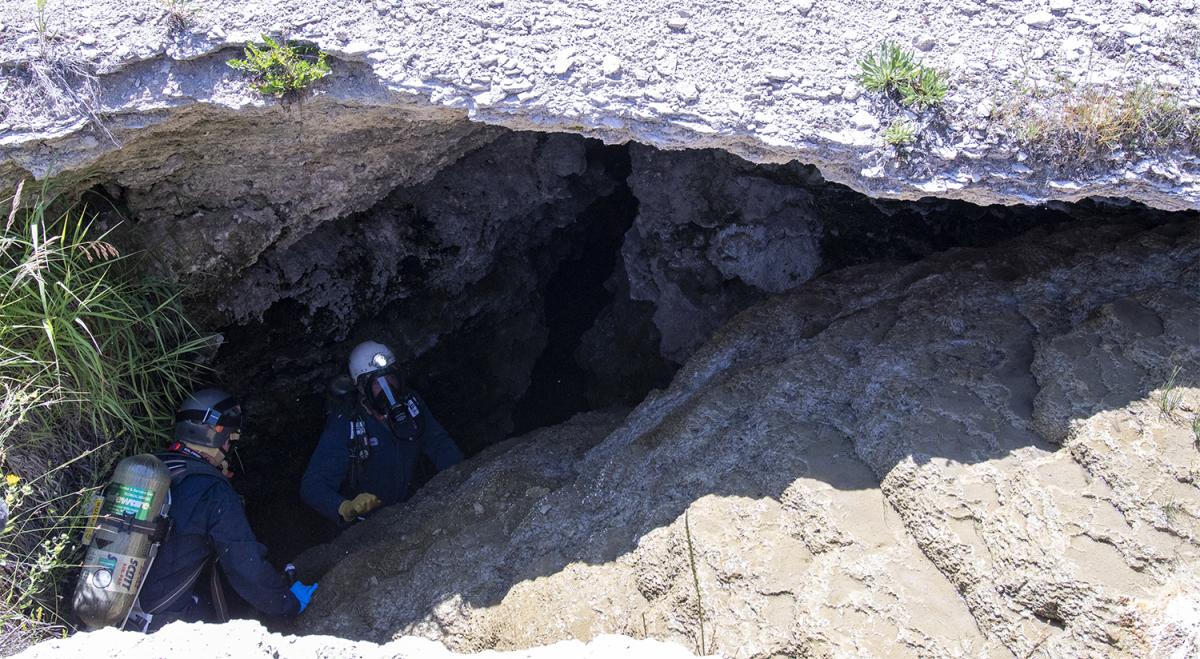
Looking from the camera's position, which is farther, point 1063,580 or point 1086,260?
point 1086,260

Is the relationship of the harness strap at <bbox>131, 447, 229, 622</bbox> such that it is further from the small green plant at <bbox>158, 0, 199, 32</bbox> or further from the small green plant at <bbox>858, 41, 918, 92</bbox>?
the small green plant at <bbox>858, 41, 918, 92</bbox>

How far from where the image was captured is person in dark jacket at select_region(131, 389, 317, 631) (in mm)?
4484

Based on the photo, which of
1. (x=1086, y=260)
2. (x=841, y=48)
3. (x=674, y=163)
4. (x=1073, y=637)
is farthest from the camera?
(x=674, y=163)

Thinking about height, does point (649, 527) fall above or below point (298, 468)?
above

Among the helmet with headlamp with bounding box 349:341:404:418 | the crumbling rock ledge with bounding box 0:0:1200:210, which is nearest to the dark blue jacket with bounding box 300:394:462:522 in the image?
the helmet with headlamp with bounding box 349:341:404:418

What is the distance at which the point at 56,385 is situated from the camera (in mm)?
4152

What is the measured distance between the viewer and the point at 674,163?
627cm

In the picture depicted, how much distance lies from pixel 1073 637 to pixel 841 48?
241 cm

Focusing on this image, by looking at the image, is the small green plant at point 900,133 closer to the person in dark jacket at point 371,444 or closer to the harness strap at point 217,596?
the person in dark jacket at point 371,444

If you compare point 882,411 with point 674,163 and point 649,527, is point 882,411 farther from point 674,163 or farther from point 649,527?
point 674,163

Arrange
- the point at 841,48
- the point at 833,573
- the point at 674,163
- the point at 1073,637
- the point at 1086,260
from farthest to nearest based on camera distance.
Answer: the point at 674,163 < the point at 1086,260 < the point at 841,48 < the point at 833,573 < the point at 1073,637

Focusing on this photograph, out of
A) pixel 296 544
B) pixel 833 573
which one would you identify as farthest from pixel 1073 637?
pixel 296 544

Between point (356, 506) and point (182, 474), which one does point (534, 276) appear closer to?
point (356, 506)

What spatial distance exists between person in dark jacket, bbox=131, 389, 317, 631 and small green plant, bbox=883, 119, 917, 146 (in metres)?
3.56
